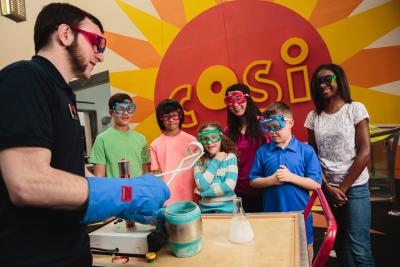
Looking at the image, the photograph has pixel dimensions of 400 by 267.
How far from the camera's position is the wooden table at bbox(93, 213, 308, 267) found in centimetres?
107

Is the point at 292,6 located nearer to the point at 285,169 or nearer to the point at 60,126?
the point at 285,169

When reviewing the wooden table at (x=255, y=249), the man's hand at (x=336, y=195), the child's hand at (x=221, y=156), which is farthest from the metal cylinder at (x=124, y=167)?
the man's hand at (x=336, y=195)

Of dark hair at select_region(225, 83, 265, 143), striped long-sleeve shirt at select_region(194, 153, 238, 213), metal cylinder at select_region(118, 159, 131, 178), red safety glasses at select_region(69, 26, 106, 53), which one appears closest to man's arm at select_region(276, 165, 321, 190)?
striped long-sleeve shirt at select_region(194, 153, 238, 213)

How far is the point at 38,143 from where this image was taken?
32.6 inches

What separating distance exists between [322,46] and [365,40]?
41 centimetres

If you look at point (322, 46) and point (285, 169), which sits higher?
point (322, 46)

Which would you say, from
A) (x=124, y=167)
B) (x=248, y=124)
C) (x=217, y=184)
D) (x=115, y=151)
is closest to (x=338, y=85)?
(x=248, y=124)

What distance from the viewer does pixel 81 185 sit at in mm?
880

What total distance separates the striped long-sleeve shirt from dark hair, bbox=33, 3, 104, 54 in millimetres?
1255

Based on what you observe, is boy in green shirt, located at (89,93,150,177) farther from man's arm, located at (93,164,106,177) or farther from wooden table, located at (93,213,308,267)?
wooden table, located at (93,213,308,267)

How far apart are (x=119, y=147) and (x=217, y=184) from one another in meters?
0.99

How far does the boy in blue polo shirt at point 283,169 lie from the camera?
182 centimetres

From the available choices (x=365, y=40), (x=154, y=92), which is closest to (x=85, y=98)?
(x=154, y=92)

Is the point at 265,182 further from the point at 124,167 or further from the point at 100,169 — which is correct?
the point at 100,169
